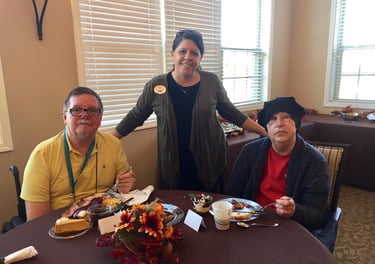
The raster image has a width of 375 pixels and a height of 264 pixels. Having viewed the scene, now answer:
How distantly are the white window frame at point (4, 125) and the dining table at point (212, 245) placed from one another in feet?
3.02

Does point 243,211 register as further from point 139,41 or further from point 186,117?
point 139,41

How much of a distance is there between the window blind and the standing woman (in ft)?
1.91

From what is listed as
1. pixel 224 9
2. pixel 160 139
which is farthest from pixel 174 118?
pixel 224 9

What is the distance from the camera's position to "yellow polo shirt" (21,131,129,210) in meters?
1.39

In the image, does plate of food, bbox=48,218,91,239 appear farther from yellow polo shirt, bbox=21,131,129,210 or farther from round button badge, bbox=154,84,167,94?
round button badge, bbox=154,84,167,94

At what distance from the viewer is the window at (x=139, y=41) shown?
2312 millimetres

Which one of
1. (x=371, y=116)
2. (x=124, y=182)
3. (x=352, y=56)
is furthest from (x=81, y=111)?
(x=352, y=56)

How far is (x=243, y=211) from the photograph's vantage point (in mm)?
1290

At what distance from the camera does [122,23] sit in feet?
8.11

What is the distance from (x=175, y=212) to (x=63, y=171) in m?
0.60

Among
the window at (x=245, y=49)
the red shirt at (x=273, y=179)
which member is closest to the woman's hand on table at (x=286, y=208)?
the red shirt at (x=273, y=179)

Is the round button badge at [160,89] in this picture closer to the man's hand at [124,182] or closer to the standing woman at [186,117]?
the standing woman at [186,117]

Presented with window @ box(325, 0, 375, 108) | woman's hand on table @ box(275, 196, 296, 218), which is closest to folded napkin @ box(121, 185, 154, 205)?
woman's hand on table @ box(275, 196, 296, 218)

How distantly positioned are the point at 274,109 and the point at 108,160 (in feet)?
3.05
